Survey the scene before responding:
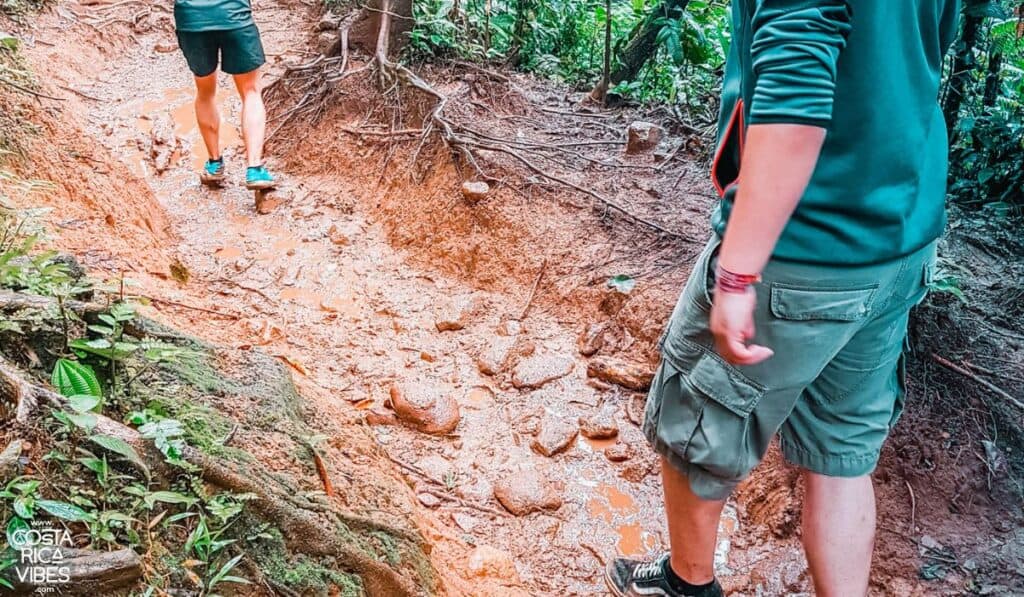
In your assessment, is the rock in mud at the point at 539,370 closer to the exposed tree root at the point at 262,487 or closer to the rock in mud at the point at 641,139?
the exposed tree root at the point at 262,487

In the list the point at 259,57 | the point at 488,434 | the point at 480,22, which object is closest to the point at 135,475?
the point at 488,434

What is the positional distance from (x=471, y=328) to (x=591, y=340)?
0.63 metres

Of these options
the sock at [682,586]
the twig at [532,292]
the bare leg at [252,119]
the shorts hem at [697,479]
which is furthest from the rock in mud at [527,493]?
the bare leg at [252,119]

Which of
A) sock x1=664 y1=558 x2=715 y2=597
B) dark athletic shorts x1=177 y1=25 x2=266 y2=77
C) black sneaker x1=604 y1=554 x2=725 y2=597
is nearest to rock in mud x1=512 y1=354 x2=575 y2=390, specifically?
black sneaker x1=604 y1=554 x2=725 y2=597

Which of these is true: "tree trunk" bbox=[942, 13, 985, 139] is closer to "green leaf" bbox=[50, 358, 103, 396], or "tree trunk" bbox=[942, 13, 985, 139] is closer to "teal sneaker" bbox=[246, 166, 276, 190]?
"green leaf" bbox=[50, 358, 103, 396]

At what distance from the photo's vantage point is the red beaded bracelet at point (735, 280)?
1.23 m

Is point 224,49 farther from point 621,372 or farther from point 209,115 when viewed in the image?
point 621,372

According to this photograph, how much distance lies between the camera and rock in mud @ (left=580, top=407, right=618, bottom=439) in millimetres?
3020

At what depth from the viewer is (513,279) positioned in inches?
148

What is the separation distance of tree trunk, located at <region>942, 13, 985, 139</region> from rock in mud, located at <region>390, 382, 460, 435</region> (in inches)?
101

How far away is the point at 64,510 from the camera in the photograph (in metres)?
1.19

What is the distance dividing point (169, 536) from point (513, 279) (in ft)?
8.48

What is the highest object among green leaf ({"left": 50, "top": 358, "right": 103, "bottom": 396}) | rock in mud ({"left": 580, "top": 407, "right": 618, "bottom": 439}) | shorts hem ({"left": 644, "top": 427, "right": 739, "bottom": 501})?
green leaf ({"left": 50, "top": 358, "right": 103, "bottom": 396})

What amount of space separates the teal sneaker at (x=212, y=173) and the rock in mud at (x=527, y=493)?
118 inches
